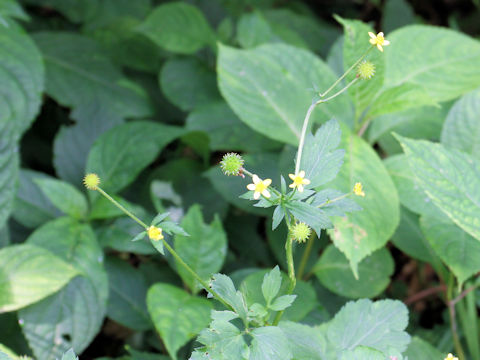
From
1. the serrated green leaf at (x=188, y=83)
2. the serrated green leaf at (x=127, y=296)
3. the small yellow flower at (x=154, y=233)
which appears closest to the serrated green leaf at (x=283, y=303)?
the small yellow flower at (x=154, y=233)

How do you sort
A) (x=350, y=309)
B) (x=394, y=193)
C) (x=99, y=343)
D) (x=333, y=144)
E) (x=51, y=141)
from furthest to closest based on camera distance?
(x=51, y=141), (x=99, y=343), (x=394, y=193), (x=350, y=309), (x=333, y=144)

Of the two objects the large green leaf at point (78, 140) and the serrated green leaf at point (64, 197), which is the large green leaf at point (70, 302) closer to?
the serrated green leaf at point (64, 197)

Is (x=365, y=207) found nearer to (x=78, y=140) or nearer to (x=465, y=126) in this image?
(x=465, y=126)

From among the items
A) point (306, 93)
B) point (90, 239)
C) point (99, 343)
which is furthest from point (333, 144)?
point (99, 343)

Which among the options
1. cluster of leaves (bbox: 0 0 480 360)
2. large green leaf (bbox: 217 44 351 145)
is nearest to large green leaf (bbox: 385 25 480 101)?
cluster of leaves (bbox: 0 0 480 360)

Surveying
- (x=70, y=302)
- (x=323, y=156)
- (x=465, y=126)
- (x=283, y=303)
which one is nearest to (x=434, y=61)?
(x=465, y=126)

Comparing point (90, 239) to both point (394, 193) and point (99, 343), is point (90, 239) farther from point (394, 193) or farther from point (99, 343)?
point (394, 193)

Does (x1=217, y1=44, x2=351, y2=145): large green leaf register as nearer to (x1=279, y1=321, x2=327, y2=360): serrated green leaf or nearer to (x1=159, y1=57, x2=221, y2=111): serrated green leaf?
(x1=159, y1=57, x2=221, y2=111): serrated green leaf
